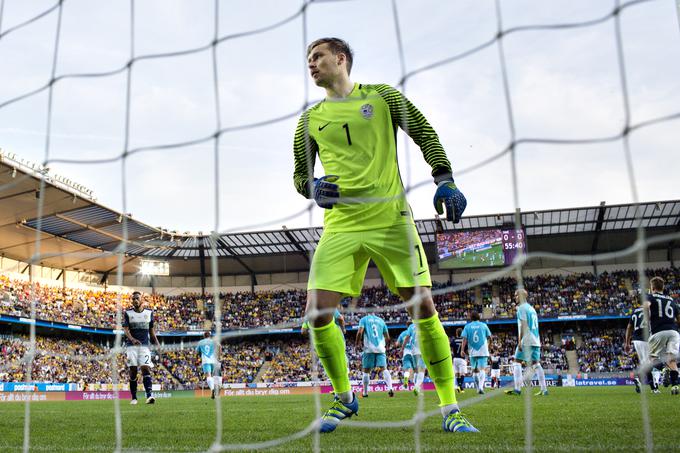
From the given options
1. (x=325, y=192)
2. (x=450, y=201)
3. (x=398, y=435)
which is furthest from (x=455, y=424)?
(x=325, y=192)

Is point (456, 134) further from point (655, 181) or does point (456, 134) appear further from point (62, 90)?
point (62, 90)

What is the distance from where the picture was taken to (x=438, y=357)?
3.50 m

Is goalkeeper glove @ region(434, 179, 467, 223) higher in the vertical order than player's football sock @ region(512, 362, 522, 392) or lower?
higher

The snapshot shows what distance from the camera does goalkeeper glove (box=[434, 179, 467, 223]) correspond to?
321 centimetres

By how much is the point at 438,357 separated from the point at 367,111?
146 centimetres

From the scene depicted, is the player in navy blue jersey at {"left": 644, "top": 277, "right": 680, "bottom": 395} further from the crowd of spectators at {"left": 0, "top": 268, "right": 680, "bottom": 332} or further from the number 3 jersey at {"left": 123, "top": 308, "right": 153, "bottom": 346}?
the crowd of spectators at {"left": 0, "top": 268, "right": 680, "bottom": 332}

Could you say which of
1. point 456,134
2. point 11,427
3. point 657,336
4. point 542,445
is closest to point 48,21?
point 456,134

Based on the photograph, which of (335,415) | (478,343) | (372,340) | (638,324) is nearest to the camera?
(335,415)

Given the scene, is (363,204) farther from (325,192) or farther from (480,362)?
(480,362)

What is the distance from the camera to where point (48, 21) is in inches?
170

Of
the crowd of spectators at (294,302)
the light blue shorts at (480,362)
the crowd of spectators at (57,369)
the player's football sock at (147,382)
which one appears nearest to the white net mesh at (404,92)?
the player's football sock at (147,382)

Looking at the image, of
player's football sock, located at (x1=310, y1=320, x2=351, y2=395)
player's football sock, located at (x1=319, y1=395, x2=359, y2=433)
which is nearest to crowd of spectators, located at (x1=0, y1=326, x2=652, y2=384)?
player's football sock, located at (x1=319, y1=395, x2=359, y2=433)

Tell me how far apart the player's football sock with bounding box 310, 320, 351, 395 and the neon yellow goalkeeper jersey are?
0.58 m

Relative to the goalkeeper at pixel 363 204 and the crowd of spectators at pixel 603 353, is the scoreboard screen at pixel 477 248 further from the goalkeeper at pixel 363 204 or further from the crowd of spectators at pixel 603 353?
the goalkeeper at pixel 363 204
